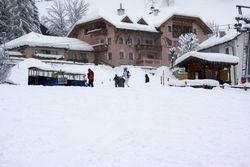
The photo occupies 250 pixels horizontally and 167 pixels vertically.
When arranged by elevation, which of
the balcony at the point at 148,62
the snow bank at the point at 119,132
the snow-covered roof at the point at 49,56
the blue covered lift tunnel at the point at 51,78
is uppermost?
the snow-covered roof at the point at 49,56

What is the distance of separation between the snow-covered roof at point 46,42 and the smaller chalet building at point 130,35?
2.02 m

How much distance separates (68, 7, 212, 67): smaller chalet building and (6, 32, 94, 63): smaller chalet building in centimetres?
200

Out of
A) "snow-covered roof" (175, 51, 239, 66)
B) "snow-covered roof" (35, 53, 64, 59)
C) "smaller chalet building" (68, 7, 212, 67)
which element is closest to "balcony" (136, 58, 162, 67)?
"smaller chalet building" (68, 7, 212, 67)

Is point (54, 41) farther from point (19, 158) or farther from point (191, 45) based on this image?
point (19, 158)

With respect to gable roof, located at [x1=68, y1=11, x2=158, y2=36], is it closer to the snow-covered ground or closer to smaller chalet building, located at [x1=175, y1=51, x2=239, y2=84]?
smaller chalet building, located at [x1=175, y1=51, x2=239, y2=84]

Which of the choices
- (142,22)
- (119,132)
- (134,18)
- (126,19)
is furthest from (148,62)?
(119,132)

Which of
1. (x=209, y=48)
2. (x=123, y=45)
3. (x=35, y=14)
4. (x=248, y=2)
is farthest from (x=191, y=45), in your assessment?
(x=248, y=2)

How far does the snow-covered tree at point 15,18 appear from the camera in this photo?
61531 millimetres

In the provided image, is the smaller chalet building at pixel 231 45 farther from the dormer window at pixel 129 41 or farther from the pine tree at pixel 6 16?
the pine tree at pixel 6 16

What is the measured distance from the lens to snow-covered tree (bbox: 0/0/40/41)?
61.5 metres

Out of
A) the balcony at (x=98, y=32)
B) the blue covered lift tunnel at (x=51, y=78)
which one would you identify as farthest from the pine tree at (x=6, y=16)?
the blue covered lift tunnel at (x=51, y=78)

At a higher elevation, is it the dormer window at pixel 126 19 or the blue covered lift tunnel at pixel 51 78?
the dormer window at pixel 126 19

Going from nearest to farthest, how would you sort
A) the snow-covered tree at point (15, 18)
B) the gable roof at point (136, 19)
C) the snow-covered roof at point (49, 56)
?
the snow-covered roof at point (49, 56), the snow-covered tree at point (15, 18), the gable roof at point (136, 19)

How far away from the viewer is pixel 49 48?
58062 mm
